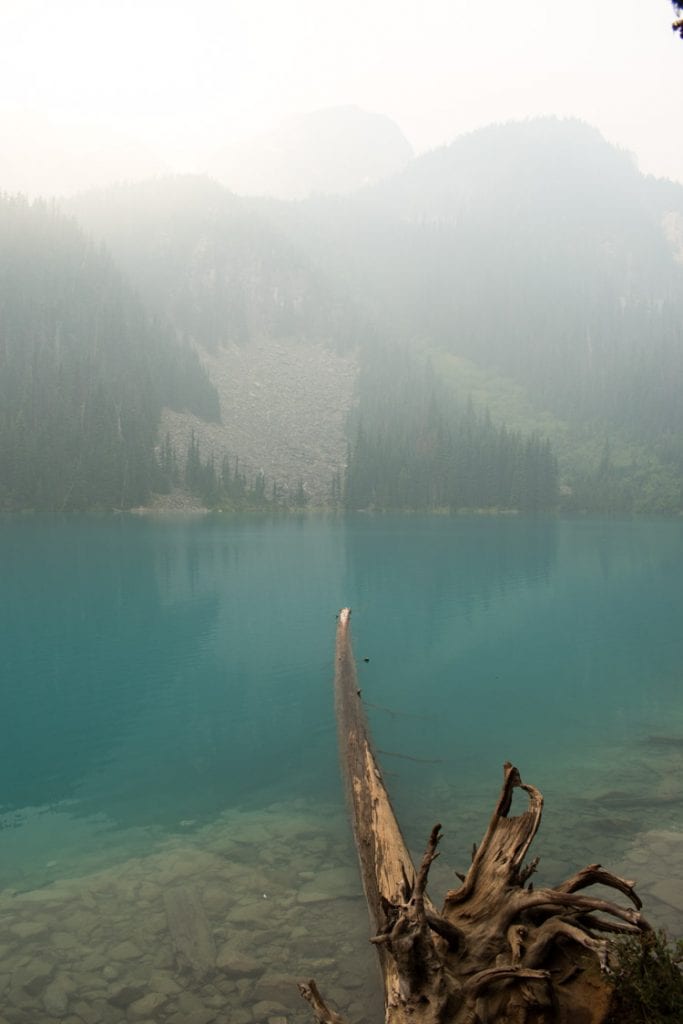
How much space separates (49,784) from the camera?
15.2 meters

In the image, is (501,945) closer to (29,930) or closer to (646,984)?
(646,984)

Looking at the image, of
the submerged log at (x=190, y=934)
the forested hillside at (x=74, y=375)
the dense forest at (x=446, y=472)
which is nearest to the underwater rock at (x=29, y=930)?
the submerged log at (x=190, y=934)

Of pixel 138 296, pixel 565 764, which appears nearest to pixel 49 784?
pixel 565 764

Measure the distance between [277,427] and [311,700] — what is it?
155 metres

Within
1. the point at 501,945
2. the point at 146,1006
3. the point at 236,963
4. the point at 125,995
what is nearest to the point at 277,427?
the point at 236,963

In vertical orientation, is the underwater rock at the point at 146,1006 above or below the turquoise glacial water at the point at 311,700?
above

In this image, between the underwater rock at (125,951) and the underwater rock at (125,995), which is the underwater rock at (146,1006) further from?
the underwater rock at (125,951)

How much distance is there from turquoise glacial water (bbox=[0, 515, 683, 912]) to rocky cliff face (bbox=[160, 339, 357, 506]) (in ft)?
360

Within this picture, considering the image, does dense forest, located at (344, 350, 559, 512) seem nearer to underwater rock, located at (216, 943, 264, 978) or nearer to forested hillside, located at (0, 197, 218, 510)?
forested hillside, located at (0, 197, 218, 510)

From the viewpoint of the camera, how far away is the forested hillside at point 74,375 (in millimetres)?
136750

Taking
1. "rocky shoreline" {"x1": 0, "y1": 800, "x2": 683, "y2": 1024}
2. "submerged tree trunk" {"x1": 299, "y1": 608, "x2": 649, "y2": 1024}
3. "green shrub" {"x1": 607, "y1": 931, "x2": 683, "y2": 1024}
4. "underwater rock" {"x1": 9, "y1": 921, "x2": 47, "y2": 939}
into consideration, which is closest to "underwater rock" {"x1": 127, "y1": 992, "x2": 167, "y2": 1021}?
"rocky shoreline" {"x1": 0, "y1": 800, "x2": 683, "y2": 1024}

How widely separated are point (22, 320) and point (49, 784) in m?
177

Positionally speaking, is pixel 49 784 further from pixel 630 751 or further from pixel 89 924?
pixel 630 751

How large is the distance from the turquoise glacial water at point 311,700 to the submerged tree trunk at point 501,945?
5433 millimetres
